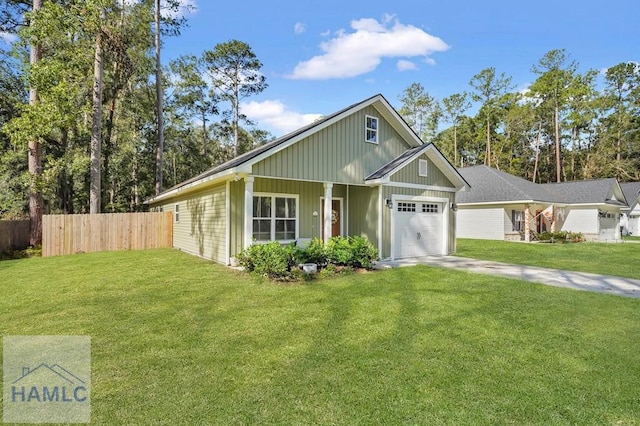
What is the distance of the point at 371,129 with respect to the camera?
1150 centimetres

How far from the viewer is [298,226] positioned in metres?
11.0

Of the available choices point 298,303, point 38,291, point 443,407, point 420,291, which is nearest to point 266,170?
point 298,303

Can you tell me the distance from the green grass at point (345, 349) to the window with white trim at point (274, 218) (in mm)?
2933

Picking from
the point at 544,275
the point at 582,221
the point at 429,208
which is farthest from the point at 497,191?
the point at 544,275

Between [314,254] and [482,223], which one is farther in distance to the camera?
[482,223]

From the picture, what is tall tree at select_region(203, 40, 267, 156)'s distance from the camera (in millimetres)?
26462

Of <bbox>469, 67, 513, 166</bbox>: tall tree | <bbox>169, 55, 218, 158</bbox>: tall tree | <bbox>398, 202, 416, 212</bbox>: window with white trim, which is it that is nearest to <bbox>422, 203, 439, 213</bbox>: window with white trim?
<bbox>398, 202, 416, 212</bbox>: window with white trim

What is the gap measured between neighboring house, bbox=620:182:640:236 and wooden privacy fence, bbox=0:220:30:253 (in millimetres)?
40587

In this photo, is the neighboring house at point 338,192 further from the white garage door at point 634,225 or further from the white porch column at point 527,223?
the white garage door at point 634,225

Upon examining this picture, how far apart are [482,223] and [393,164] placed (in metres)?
13.3

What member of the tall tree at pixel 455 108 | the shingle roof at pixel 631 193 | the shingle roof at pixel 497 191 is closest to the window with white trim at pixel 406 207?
the shingle roof at pixel 497 191

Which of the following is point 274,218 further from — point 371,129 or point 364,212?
point 371,129

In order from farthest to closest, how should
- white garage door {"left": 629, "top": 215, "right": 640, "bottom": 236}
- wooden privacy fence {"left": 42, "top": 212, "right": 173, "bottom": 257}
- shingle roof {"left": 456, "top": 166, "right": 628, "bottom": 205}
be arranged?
white garage door {"left": 629, "top": 215, "right": 640, "bottom": 236}
shingle roof {"left": 456, "top": 166, "right": 628, "bottom": 205}
wooden privacy fence {"left": 42, "top": 212, "right": 173, "bottom": 257}

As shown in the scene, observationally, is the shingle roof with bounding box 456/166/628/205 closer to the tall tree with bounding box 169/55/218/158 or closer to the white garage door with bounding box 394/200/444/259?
the white garage door with bounding box 394/200/444/259
